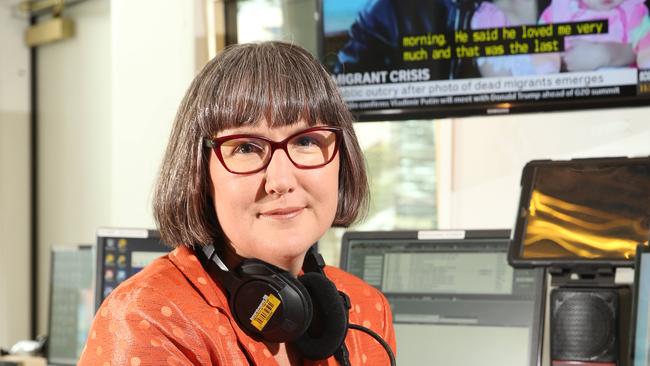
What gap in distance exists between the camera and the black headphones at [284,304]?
1.22m

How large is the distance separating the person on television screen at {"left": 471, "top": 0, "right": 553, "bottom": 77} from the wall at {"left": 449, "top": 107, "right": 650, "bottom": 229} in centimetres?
31

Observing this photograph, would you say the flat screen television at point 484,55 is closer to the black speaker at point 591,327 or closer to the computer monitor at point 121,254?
the computer monitor at point 121,254

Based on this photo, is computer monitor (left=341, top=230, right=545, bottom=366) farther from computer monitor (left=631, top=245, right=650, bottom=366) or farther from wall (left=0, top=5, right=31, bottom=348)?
wall (left=0, top=5, right=31, bottom=348)

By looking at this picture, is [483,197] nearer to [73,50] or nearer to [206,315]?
[206,315]

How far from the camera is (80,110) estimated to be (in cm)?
487

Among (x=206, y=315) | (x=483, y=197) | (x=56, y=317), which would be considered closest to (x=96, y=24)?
(x=56, y=317)

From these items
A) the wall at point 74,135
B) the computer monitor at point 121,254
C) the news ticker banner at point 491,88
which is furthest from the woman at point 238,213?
the wall at point 74,135

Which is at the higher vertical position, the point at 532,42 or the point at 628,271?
the point at 532,42

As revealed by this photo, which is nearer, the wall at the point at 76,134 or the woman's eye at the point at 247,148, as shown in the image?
the woman's eye at the point at 247,148

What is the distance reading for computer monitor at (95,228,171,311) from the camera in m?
2.31

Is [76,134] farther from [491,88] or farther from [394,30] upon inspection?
[491,88]

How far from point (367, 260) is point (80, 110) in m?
3.22

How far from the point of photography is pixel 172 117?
277 cm

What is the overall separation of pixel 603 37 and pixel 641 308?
1.28 metres
